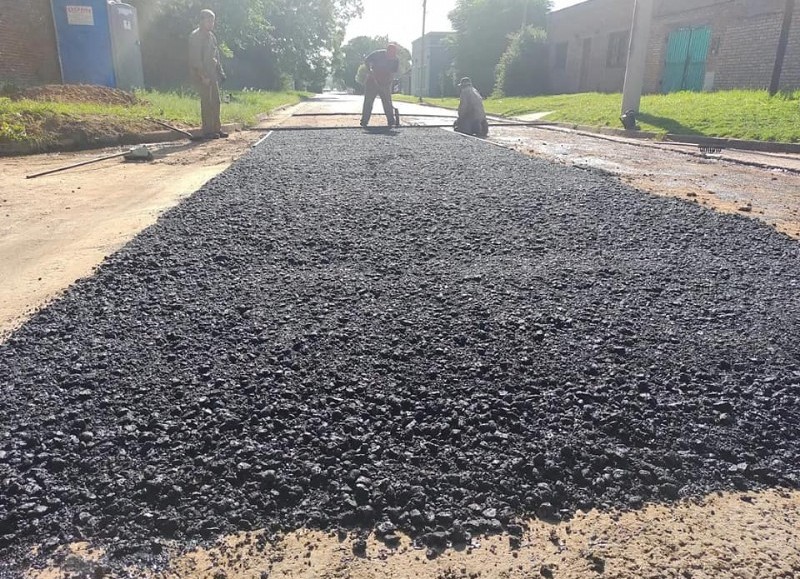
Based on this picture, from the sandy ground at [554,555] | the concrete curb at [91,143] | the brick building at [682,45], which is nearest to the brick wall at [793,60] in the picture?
the brick building at [682,45]

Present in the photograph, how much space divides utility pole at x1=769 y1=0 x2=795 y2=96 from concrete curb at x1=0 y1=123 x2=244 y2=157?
14.6 metres

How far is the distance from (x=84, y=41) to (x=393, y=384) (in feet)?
57.5

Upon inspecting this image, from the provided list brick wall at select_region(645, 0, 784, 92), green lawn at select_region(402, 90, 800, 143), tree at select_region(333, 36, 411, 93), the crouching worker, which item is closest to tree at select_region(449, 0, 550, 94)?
brick wall at select_region(645, 0, 784, 92)

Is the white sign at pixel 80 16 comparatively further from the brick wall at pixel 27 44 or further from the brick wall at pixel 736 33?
the brick wall at pixel 736 33

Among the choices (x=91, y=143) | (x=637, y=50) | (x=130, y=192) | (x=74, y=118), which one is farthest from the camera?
(x=637, y=50)

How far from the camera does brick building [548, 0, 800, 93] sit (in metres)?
17.7

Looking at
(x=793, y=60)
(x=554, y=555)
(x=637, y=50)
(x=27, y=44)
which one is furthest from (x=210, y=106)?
(x=793, y=60)

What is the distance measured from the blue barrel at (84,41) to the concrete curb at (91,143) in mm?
6730

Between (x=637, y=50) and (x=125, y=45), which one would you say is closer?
(x=637, y=50)

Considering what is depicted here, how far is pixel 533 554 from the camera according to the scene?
157cm

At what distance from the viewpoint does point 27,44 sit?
50.2 feet

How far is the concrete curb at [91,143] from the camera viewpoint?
8.73 m

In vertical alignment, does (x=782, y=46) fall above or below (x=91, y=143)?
above

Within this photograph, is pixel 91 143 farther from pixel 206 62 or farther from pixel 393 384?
pixel 393 384
